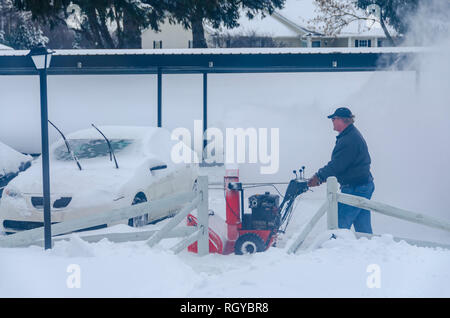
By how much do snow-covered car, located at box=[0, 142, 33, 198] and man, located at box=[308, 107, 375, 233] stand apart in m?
6.46

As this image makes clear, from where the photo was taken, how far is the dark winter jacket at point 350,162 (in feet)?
23.0

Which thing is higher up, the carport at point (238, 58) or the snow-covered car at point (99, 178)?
the carport at point (238, 58)

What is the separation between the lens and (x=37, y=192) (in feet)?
25.5

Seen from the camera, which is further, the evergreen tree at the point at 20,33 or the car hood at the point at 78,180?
the evergreen tree at the point at 20,33

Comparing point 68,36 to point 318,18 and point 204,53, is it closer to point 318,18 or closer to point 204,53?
point 318,18

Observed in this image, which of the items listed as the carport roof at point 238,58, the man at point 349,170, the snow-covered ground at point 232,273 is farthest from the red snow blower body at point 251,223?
the carport roof at point 238,58

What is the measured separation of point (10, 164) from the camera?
11.4 m

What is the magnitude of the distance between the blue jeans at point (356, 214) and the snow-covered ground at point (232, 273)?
0.81 m

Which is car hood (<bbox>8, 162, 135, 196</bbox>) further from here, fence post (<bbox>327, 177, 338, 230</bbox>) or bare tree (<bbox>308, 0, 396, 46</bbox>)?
bare tree (<bbox>308, 0, 396, 46</bbox>)

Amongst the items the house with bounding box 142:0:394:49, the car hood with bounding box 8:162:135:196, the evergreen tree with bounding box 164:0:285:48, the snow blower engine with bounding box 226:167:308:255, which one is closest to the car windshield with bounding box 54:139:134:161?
the car hood with bounding box 8:162:135:196

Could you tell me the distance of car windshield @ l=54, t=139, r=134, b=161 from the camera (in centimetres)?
918

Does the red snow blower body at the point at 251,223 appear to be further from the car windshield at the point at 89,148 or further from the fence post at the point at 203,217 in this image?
the car windshield at the point at 89,148
